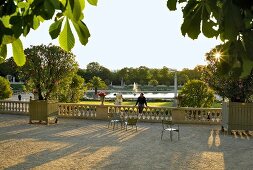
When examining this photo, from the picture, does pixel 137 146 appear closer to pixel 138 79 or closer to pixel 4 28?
pixel 4 28

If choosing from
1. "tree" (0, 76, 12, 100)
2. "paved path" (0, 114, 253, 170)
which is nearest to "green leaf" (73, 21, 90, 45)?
"paved path" (0, 114, 253, 170)

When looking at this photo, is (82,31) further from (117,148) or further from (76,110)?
(76,110)

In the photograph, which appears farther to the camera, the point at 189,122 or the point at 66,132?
the point at 189,122

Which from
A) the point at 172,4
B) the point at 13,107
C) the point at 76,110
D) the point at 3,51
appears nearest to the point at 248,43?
the point at 172,4

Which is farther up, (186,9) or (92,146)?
(186,9)

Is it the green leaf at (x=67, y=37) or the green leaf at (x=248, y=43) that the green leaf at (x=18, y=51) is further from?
the green leaf at (x=248, y=43)


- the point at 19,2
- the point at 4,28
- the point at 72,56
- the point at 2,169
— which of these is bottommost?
the point at 2,169

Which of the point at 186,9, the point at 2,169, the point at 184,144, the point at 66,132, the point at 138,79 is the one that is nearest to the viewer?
the point at 186,9

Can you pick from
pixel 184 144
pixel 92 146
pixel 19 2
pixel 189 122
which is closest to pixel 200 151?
pixel 184 144

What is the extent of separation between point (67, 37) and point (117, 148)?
11035mm

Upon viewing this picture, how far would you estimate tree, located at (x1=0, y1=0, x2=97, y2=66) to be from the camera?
1858 millimetres

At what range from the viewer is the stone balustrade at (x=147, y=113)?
19562 millimetres

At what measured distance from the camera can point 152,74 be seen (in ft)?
401

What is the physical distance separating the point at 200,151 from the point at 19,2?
1092cm
